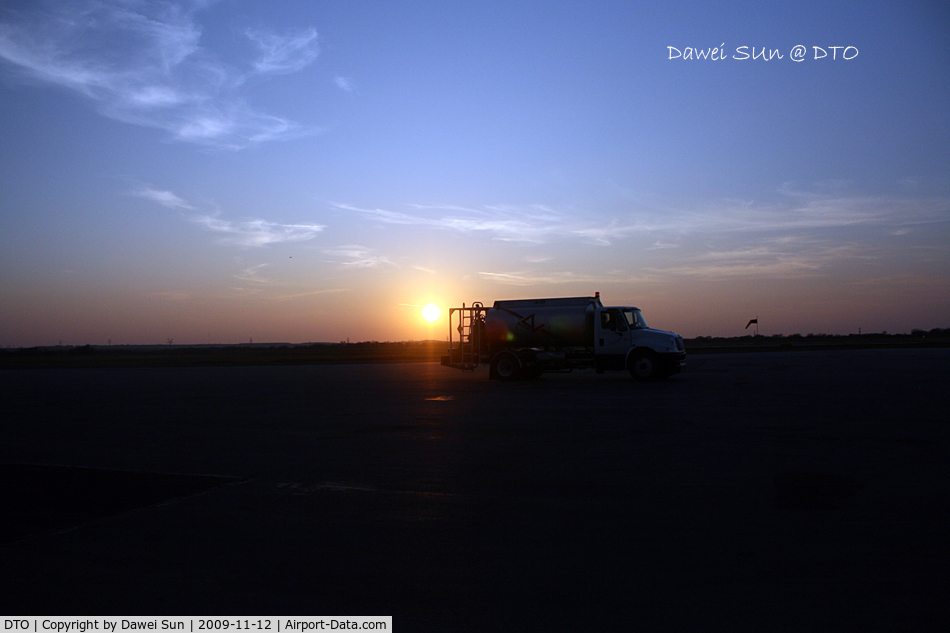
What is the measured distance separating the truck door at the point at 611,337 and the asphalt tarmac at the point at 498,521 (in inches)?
432

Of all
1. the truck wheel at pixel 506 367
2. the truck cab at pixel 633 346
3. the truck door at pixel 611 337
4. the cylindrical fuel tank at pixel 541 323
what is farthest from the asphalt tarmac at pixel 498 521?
the truck wheel at pixel 506 367

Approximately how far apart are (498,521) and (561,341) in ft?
64.4

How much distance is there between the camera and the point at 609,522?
19.5 feet

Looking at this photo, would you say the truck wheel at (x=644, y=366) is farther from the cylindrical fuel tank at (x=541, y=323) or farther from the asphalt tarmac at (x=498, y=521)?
the asphalt tarmac at (x=498, y=521)

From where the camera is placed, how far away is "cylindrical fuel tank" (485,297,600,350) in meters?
25.0

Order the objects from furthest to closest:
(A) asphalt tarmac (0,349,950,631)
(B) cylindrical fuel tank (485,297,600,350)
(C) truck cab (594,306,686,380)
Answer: (B) cylindrical fuel tank (485,297,600,350) < (C) truck cab (594,306,686,380) < (A) asphalt tarmac (0,349,950,631)

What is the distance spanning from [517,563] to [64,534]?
13.1 ft

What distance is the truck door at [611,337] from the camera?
79.5 feet

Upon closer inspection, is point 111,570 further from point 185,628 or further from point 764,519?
point 764,519

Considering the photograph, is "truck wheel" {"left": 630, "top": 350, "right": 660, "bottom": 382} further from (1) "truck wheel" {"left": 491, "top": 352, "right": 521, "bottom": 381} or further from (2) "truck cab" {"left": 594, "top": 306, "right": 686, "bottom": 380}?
(1) "truck wheel" {"left": 491, "top": 352, "right": 521, "bottom": 381}

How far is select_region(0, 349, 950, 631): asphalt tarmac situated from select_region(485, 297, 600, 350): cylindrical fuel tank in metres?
11.8

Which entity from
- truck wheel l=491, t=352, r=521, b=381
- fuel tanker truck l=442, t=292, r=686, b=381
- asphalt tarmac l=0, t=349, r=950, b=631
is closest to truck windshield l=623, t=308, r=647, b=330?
fuel tanker truck l=442, t=292, r=686, b=381

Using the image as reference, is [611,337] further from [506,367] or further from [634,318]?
[506,367]

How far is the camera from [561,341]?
25406 mm
